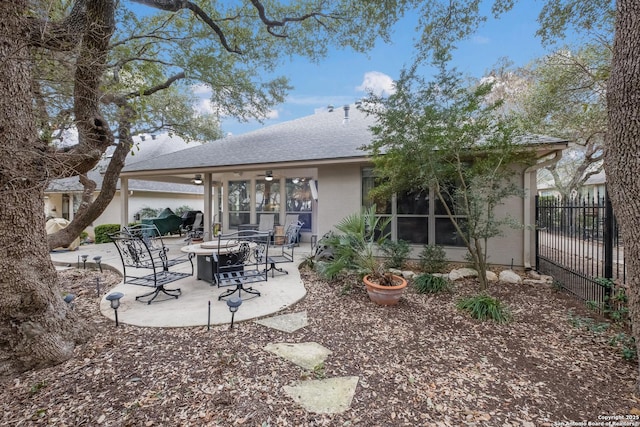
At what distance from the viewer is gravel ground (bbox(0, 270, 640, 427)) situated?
2.21m

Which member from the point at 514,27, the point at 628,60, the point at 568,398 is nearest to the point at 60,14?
the point at 628,60

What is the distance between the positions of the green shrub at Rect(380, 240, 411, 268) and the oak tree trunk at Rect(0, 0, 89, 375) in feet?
18.3

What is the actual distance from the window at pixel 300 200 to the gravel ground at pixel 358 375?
6.46 metres

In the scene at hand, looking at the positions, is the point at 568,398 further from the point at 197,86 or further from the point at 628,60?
the point at 197,86

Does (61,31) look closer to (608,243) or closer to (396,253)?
(396,253)

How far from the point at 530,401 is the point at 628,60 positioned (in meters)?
3.03

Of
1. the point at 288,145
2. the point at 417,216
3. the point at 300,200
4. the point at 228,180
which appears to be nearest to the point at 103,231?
the point at 228,180

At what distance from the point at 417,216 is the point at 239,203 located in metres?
7.13

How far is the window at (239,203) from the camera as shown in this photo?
11141 mm

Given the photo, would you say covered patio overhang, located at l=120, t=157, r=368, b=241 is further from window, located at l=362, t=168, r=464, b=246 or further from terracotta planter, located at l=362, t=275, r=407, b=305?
terracotta planter, located at l=362, t=275, r=407, b=305


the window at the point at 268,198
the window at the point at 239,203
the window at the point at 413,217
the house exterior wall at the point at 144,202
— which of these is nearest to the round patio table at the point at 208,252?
the window at the point at 413,217

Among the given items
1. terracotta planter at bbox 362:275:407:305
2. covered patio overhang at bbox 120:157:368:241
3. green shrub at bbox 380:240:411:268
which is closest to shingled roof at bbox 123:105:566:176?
covered patio overhang at bbox 120:157:368:241

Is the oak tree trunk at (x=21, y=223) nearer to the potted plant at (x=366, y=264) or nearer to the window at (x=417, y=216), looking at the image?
the potted plant at (x=366, y=264)

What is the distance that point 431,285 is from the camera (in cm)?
530
